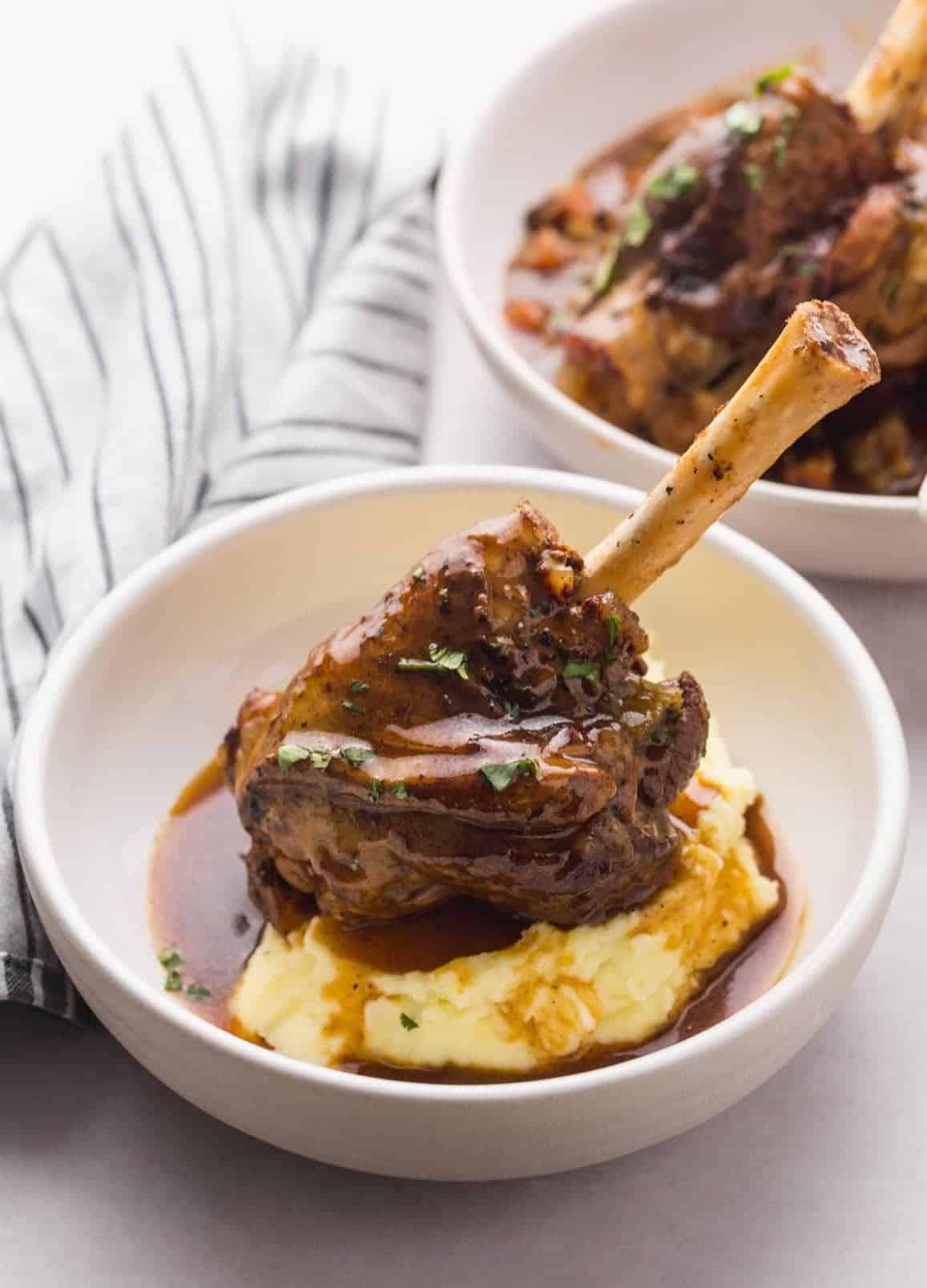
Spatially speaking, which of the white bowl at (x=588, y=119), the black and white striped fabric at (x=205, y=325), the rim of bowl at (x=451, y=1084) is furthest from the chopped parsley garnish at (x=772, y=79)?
the rim of bowl at (x=451, y=1084)

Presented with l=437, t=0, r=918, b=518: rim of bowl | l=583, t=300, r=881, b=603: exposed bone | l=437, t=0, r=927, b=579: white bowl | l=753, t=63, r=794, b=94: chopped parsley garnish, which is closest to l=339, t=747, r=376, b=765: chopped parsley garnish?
l=583, t=300, r=881, b=603: exposed bone

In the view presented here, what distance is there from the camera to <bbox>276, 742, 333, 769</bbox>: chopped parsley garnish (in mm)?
3730

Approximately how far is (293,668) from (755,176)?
2.22m

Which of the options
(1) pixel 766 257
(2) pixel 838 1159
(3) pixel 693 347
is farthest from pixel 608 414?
(2) pixel 838 1159

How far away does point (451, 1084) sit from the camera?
3.82 m

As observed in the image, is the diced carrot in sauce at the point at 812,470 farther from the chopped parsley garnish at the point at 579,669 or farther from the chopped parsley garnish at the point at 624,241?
the chopped parsley garnish at the point at 579,669

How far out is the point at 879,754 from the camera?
417cm

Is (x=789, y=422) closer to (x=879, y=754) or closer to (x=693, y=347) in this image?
(x=879, y=754)

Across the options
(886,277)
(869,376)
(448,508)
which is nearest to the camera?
(869,376)

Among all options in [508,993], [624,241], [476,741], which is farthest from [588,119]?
[508,993]

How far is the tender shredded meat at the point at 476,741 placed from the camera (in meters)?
3.71

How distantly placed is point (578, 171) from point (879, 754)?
3626 mm

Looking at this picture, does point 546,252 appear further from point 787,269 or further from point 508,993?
point 508,993

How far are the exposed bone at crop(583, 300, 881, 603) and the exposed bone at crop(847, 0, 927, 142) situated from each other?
2.44 m
